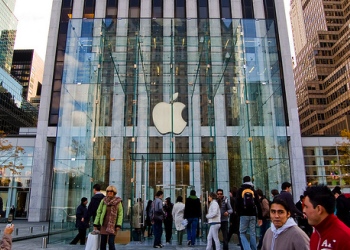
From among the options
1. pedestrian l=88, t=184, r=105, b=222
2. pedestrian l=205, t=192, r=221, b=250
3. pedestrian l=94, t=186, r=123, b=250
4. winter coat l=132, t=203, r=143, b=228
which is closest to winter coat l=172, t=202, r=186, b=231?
winter coat l=132, t=203, r=143, b=228

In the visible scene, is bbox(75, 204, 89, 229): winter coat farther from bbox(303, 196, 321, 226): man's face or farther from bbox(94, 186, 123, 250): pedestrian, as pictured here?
bbox(303, 196, 321, 226): man's face

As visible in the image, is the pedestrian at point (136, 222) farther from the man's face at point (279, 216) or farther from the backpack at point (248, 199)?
the man's face at point (279, 216)

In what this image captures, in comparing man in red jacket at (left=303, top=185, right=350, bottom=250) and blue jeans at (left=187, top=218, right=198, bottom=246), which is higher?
man in red jacket at (left=303, top=185, right=350, bottom=250)

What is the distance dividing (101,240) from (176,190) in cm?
1020

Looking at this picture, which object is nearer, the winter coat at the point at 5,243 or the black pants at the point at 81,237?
the winter coat at the point at 5,243

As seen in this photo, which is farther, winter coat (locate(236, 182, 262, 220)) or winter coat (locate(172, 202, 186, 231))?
winter coat (locate(172, 202, 186, 231))

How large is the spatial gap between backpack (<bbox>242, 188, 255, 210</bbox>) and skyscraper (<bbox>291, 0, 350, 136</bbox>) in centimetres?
7672

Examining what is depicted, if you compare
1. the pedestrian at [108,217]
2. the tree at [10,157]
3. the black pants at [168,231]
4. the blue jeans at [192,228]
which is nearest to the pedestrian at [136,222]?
the black pants at [168,231]

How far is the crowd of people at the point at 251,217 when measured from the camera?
2.63 meters

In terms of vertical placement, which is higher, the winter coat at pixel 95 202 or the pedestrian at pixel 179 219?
the winter coat at pixel 95 202

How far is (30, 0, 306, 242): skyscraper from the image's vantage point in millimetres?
15211

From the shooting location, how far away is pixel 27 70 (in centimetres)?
12988

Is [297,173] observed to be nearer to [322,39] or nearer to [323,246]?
[323,246]

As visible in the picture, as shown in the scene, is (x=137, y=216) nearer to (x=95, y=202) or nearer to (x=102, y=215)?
(x=95, y=202)
